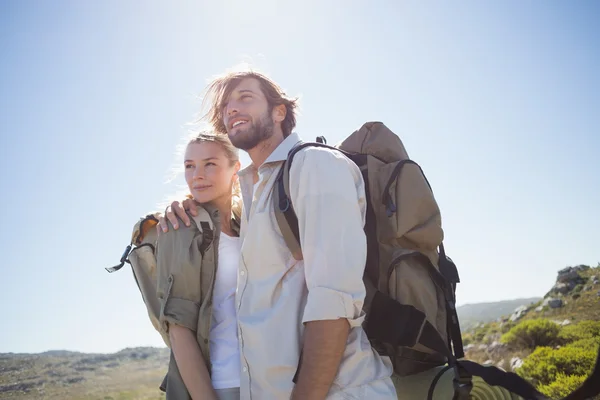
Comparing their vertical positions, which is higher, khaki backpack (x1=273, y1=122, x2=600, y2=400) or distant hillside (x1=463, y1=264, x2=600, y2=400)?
khaki backpack (x1=273, y1=122, x2=600, y2=400)

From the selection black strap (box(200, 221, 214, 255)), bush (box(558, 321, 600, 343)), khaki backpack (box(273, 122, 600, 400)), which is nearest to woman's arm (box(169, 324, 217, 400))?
black strap (box(200, 221, 214, 255))

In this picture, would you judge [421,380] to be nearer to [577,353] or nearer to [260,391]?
[260,391]

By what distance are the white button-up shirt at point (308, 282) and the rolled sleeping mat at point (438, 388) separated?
0.44 feet

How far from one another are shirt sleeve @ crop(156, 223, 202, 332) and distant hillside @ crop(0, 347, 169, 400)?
728 centimetres

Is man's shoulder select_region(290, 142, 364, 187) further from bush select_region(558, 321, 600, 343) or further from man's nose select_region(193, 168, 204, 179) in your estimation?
bush select_region(558, 321, 600, 343)

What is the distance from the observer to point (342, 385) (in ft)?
6.63

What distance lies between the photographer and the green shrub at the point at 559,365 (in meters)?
9.18

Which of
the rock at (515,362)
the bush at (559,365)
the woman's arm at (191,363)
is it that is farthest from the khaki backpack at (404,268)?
the rock at (515,362)

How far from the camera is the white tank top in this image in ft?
8.69

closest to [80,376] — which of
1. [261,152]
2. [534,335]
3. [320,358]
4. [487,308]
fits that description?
[534,335]

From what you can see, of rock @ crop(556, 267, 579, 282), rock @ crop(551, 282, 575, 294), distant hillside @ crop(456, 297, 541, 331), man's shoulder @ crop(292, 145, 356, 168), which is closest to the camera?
man's shoulder @ crop(292, 145, 356, 168)

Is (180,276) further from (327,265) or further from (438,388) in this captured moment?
(438,388)

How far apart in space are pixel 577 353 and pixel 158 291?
10.6m

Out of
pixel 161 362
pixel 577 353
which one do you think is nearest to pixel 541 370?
pixel 577 353
